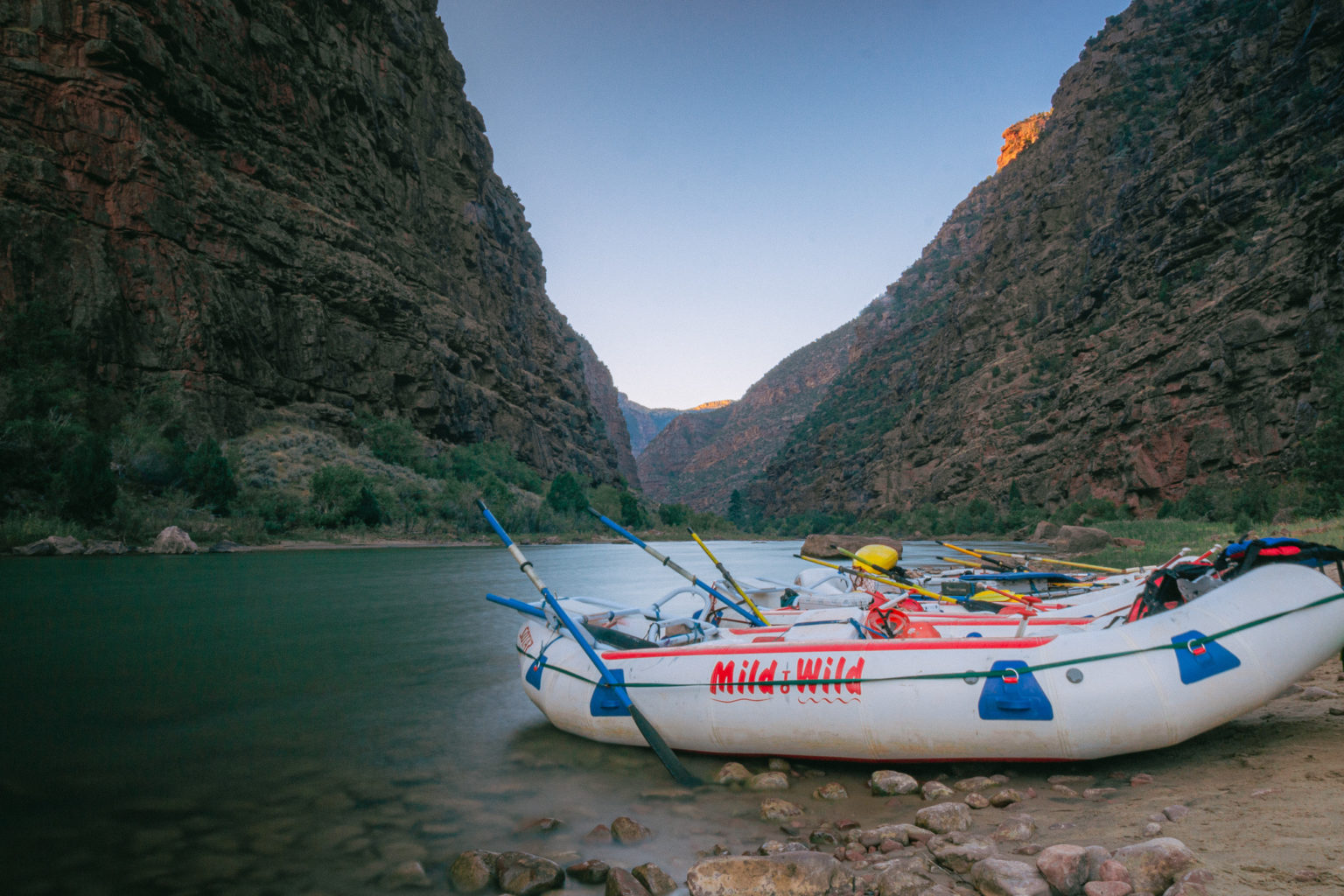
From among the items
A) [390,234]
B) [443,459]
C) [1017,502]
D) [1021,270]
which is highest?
[390,234]

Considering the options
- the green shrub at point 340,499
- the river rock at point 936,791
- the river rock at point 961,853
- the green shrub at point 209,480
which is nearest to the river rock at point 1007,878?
the river rock at point 961,853

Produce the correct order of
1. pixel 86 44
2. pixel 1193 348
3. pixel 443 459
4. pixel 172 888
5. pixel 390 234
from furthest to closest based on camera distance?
pixel 390 234 < pixel 443 459 < pixel 86 44 < pixel 1193 348 < pixel 172 888

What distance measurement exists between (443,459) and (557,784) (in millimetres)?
42918

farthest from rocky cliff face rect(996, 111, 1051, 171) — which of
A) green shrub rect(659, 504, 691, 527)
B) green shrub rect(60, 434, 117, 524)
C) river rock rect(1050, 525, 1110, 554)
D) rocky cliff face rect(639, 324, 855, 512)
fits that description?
green shrub rect(60, 434, 117, 524)

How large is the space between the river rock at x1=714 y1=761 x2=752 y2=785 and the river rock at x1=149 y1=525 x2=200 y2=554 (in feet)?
79.8

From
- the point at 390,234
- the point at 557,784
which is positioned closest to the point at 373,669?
the point at 557,784

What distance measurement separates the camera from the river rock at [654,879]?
277 cm

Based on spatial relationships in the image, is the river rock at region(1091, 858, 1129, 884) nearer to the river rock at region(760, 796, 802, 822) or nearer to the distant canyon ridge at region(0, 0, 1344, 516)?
the river rock at region(760, 796, 802, 822)

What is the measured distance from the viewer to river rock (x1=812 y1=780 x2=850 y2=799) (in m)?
3.79

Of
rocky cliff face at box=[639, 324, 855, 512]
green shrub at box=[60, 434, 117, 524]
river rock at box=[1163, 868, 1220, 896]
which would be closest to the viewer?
river rock at box=[1163, 868, 1220, 896]

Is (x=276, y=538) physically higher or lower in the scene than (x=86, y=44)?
lower

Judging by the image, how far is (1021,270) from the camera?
51438mm

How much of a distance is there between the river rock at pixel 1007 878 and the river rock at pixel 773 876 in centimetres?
50

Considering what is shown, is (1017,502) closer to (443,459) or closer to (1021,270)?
(1021,270)
